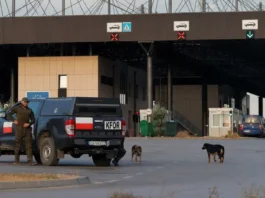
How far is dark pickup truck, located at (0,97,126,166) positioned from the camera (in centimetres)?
2178

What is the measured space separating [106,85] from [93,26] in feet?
27.3

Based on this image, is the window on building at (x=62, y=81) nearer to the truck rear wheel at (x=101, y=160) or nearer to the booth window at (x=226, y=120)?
the booth window at (x=226, y=120)

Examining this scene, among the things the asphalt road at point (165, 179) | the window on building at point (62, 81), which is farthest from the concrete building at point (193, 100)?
the asphalt road at point (165, 179)

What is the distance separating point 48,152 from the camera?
22.3m

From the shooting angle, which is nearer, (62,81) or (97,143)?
(97,143)

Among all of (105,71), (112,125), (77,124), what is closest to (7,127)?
(77,124)

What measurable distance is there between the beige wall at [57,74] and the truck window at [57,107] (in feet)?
155

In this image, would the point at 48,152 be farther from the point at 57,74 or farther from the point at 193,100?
the point at 193,100

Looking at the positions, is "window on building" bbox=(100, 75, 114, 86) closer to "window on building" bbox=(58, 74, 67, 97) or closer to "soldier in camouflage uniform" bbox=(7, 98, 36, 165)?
"window on building" bbox=(58, 74, 67, 97)

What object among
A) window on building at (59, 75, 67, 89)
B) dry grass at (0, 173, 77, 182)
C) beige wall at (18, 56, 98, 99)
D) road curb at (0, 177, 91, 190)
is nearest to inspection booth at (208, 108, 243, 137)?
beige wall at (18, 56, 98, 99)

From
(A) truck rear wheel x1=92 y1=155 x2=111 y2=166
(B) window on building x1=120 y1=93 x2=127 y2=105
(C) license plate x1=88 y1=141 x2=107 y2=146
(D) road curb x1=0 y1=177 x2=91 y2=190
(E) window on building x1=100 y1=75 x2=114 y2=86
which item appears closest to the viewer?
(D) road curb x1=0 y1=177 x2=91 y2=190

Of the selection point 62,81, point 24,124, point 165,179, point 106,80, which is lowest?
point 165,179

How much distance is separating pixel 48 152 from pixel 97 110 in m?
1.88

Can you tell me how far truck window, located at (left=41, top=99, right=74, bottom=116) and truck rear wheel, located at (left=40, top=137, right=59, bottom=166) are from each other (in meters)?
0.77
